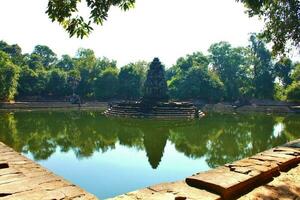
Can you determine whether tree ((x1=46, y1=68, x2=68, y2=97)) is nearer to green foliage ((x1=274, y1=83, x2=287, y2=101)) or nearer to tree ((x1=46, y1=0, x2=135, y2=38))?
green foliage ((x1=274, y1=83, x2=287, y2=101))

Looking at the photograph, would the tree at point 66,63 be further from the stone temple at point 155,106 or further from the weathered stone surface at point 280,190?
the weathered stone surface at point 280,190

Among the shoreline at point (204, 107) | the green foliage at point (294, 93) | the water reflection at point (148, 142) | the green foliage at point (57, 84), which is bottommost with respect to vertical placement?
the water reflection at point (148, 142)

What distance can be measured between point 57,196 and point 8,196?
0.62 metres

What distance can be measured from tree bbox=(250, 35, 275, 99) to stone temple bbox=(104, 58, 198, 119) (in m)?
23.3

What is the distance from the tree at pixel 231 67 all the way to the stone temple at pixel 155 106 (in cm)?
2177

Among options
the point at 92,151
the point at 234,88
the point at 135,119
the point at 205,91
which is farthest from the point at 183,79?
the point at 92,151

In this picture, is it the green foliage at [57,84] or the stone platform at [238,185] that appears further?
the green foliage at [57,84]

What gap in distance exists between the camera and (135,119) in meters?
29.8

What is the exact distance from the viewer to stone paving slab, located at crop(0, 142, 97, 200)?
4.04 metres

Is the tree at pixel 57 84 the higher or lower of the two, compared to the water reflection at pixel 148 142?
higher

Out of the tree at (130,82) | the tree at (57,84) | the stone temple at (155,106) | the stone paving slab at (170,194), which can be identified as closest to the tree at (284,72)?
the tree at (130,82)

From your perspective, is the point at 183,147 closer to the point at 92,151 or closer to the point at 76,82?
the point at 92,151

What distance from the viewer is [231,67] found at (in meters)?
59.0

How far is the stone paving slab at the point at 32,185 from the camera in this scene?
159 inches
